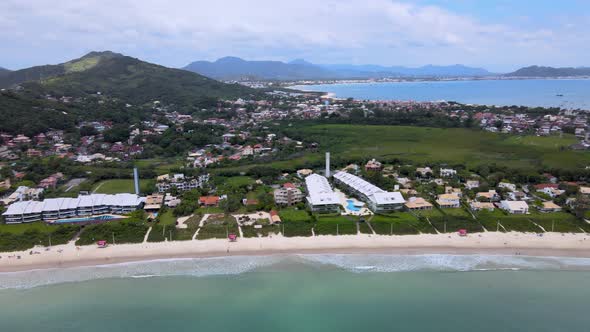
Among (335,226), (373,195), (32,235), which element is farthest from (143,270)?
(373,195)

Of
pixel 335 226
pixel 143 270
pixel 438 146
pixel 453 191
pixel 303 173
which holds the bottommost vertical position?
pixel 143 270

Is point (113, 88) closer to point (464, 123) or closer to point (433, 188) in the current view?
point (464, 123)

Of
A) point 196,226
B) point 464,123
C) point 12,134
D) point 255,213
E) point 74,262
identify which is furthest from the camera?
point 464,123

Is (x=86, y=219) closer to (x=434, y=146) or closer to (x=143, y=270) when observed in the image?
(x=143, y=270)

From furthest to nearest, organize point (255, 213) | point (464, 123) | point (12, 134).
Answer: point (464, 123), point (12, 134), point (255, 213)

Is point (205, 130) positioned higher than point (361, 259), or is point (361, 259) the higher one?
point (205, 130)

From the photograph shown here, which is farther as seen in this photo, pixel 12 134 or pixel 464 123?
pixel 464 123

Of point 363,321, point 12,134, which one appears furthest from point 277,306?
point 12,134
